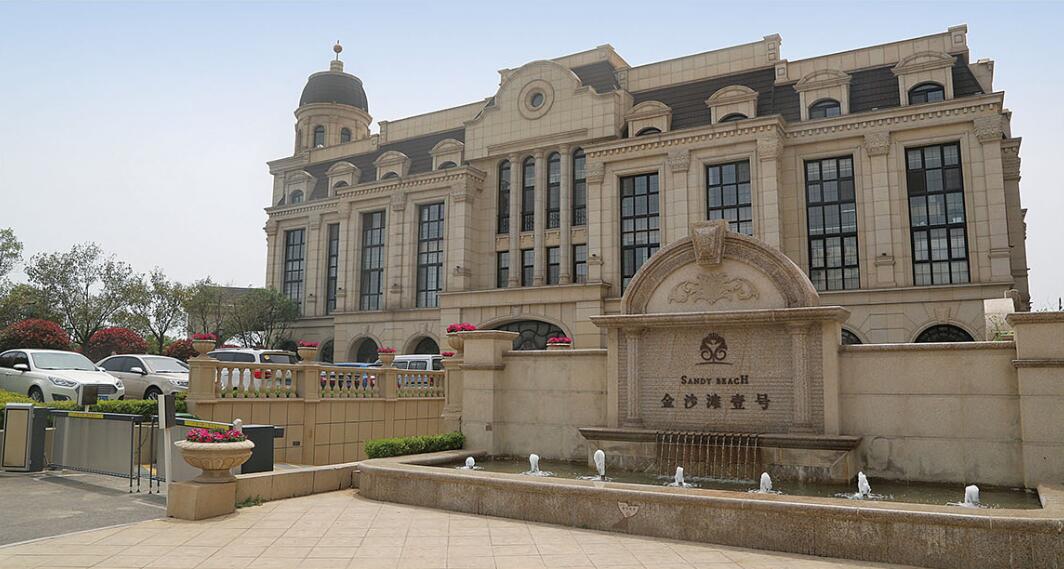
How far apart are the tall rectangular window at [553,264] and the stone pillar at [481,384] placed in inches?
800

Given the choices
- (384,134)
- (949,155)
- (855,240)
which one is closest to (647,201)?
(855,240)

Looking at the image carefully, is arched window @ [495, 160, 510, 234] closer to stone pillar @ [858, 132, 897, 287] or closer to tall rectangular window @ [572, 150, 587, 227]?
tall rectangular window @ [572, 150, 587, 227]

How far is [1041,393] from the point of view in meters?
10.9

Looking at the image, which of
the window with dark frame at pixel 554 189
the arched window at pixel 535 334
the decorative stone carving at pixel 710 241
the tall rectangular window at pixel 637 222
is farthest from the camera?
the window with dark frame at pixel 554 189

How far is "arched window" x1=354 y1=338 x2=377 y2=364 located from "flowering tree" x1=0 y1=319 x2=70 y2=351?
1469 cm

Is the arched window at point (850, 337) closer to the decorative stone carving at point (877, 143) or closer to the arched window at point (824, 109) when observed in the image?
the decorative stone carving at point (877, 143)

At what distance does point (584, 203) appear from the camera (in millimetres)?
35969

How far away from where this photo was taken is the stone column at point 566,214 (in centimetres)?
3528

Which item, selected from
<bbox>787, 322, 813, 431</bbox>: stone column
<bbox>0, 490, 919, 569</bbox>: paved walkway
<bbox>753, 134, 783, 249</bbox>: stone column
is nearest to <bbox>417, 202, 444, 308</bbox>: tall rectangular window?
<bbox>753, 134, 783, 249</bbox>: stone column

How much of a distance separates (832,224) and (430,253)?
2069 centimetres

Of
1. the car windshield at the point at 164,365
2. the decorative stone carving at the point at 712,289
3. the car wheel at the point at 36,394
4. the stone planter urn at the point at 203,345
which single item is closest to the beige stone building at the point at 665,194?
the car windshield at the point at 164,365

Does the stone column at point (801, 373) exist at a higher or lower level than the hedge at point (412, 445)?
higher

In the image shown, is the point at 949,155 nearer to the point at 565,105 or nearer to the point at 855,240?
the point at 855,240

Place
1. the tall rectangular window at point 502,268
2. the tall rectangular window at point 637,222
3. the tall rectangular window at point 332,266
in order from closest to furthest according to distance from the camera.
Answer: the tall rectangular window at point 637,222 → the tall rectangular window at point 502,268 → the tall rectangular window at point 332,266
